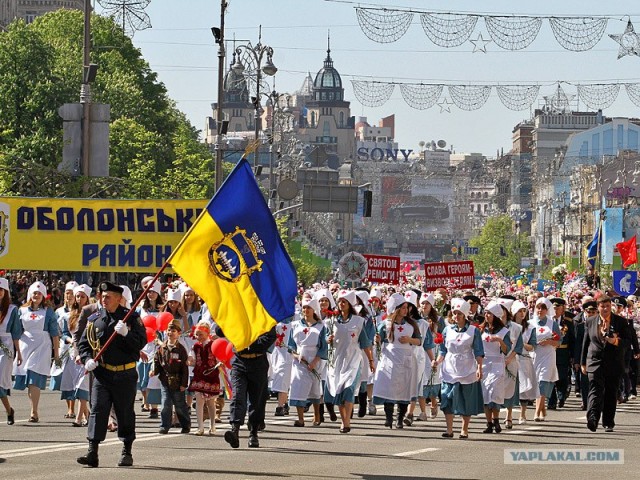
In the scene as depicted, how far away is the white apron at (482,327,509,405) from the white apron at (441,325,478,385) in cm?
89

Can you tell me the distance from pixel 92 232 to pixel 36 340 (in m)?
5.54

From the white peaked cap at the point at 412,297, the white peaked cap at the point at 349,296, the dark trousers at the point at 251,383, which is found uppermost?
the white peaked cap at the point at 412,297

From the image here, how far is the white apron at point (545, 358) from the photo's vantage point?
997 inches

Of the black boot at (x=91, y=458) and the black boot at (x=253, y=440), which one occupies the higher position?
the black boot at (x=253, y=440)

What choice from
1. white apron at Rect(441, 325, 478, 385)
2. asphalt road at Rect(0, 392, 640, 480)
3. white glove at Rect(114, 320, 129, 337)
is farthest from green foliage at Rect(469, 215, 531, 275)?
white glove at Rect(114, 320, 129, 337)

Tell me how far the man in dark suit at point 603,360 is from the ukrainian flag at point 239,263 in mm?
5565

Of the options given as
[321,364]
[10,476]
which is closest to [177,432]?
[321,364]

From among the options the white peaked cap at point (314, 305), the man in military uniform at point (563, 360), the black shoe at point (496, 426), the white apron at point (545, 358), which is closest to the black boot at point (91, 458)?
the white peaked cap at point (314, 305)

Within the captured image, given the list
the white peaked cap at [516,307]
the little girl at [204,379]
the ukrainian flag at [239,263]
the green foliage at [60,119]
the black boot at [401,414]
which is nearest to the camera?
the ukrainian flag at [239,263]

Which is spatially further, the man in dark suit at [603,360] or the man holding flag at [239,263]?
the man in dark suit at [603,360]

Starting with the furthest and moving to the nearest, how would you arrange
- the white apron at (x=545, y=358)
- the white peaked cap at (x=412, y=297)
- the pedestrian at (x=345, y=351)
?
the white apron at (x=545, y=358)
the white peaked cap at (x=412, y=297)
the pedestrian at (x=345, y=351)

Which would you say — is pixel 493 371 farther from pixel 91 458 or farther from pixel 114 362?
pixel 91 458

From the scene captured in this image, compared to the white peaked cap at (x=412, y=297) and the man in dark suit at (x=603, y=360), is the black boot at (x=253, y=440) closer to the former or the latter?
the man in dark suit at (x=603, y=360)

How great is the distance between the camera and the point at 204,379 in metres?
19.6
